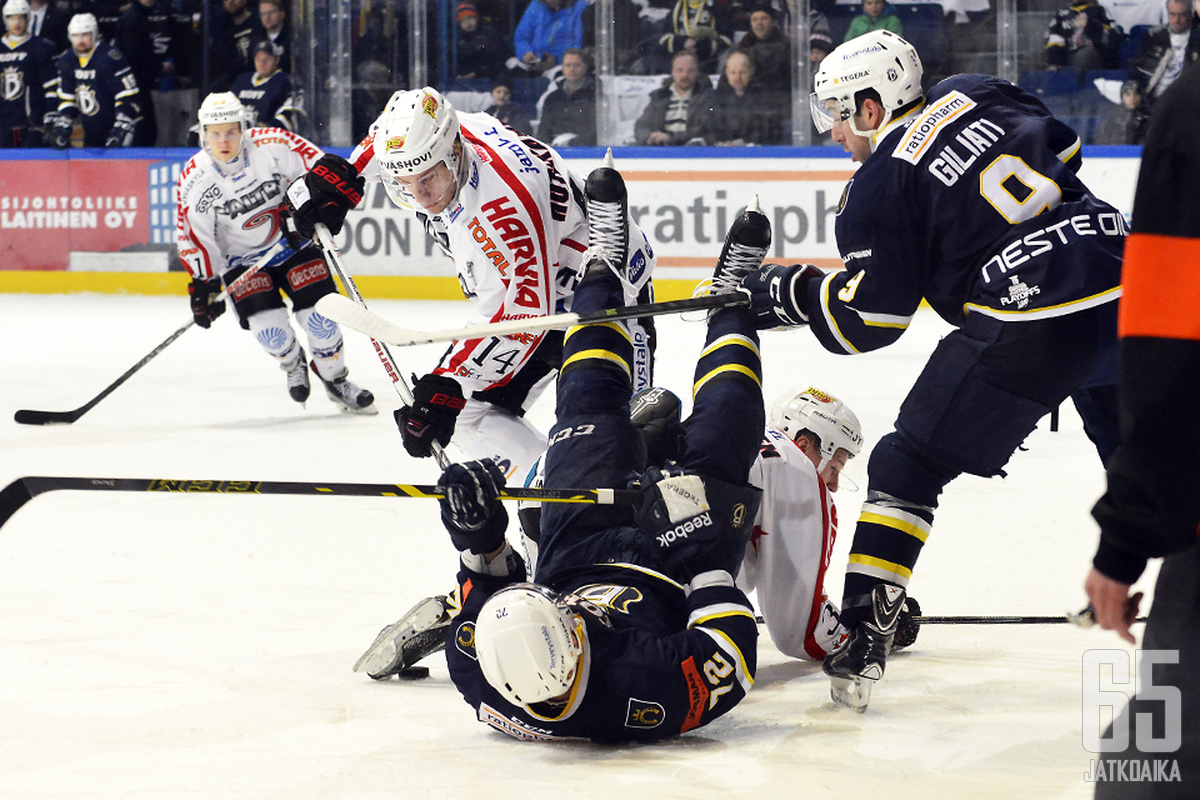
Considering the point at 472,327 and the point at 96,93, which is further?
the point at 96,93

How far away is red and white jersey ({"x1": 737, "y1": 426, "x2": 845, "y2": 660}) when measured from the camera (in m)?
2.81

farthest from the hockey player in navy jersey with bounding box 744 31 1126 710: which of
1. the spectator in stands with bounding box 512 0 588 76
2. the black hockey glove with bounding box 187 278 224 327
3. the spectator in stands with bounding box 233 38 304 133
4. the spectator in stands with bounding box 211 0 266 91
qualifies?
the spectator in stands with bounding box 211 0 266 91

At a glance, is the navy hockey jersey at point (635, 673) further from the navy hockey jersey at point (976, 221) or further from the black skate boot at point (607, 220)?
the black skate boot at point (607, 220)

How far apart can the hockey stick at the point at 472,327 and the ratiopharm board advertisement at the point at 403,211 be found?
484 cm

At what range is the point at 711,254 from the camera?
28.5 ft

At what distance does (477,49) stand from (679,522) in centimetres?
753

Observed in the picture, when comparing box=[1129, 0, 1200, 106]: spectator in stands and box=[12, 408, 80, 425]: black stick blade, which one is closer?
box=[12, 408, 80, 425]: black stick blade

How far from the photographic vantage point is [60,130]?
9969 millimetres

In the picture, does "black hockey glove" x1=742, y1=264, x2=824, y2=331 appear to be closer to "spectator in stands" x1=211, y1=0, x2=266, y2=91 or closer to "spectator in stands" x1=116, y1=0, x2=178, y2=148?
"spectator in stands" x1=211, y1=0, x2=266, y2=91

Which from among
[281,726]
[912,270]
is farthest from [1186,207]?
[281,726]

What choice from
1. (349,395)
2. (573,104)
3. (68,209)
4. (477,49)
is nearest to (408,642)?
(349,395)

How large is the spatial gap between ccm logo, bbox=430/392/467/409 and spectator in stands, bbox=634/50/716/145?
6002mm

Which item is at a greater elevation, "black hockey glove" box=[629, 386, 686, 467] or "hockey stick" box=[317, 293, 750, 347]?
"hockey stick" box=[317, 293, 750, 347]

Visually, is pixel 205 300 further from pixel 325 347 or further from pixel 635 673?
pixel 635 673
